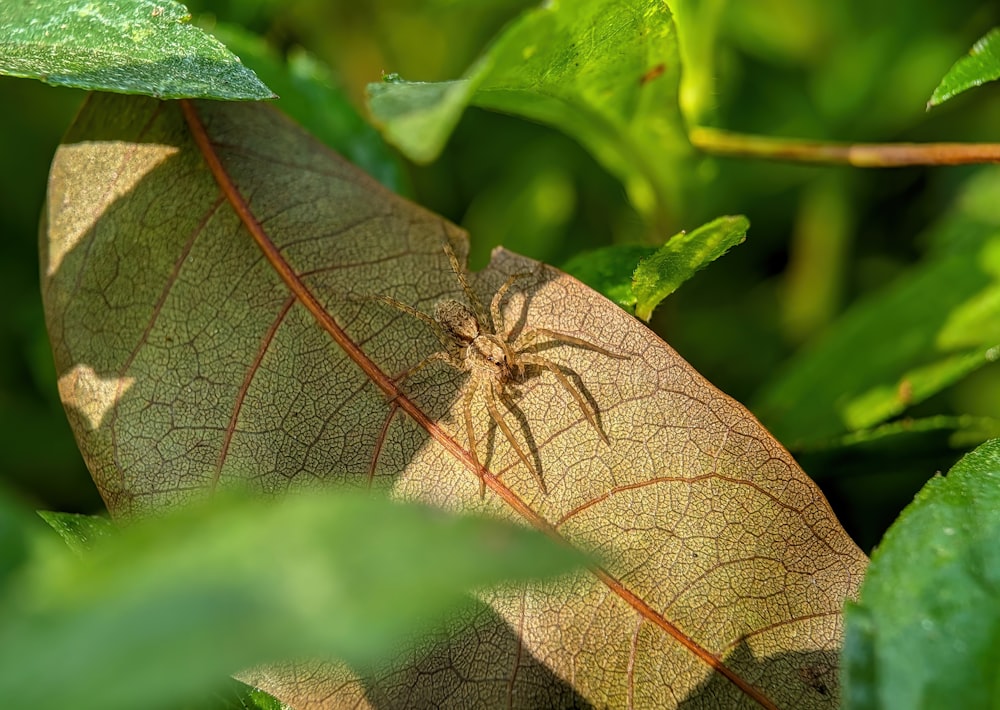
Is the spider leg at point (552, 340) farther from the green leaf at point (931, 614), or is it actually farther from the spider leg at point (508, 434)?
the green leaf at point (931, 614)

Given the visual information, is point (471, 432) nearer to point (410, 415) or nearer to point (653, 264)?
point (410, 415)

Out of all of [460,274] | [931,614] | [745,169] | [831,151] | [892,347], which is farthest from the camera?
[745,169]

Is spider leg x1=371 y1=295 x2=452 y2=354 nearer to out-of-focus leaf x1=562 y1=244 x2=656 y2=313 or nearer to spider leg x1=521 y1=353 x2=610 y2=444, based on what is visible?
spider leg x1=521 y1=353 x2=610 y2=444

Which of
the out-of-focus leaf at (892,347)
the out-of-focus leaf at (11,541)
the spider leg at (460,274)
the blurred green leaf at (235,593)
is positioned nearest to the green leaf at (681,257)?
the spider leg at (460,274)

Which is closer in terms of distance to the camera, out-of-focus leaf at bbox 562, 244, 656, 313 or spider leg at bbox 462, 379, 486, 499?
spider leg at bbox 462, 379, 486, 499

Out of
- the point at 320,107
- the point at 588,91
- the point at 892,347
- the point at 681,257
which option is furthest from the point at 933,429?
the point at 320,107

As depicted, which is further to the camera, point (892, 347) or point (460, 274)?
point (892, 347)

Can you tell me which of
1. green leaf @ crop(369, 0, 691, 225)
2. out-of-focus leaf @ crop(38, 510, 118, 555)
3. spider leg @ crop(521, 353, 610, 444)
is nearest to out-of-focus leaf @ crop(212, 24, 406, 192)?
green leaf @ crop(369, 0, 691, 225)
